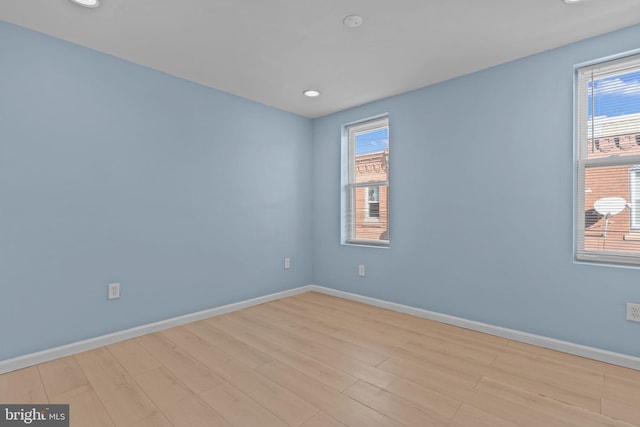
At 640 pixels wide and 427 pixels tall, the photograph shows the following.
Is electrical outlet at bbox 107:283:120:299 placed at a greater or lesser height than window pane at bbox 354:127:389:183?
lesser

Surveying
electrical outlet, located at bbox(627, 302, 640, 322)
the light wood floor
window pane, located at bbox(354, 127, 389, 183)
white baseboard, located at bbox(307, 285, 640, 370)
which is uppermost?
window pane, located at bbox(354, 127, 389, 183)

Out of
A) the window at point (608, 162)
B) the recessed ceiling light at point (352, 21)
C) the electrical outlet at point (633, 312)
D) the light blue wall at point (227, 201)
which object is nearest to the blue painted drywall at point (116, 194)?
the light blue wall at point (227, 201)

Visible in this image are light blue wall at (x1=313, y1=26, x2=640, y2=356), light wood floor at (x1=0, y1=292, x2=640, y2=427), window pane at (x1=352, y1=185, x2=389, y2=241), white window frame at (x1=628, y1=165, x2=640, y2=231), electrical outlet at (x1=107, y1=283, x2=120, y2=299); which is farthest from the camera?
window pane at (x1=352, y1=185, x2=389, y2=241)

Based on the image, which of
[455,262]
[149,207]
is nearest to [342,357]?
[455,262]

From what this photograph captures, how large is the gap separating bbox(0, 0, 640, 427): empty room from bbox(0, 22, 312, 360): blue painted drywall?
15 mm

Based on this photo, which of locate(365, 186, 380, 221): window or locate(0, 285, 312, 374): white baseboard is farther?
locate(365, 186, 380, 221): window

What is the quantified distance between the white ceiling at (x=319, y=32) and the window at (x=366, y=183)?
2.91 feet

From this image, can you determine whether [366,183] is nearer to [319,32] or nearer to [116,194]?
[319,32]

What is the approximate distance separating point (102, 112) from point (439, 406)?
123 inches

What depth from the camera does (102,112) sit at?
2445 mm

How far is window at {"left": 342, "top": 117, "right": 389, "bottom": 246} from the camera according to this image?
3.60 m

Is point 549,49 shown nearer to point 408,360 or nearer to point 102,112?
point 408,360

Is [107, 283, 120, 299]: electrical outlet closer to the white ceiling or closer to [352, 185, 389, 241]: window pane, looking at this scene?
the white ceiling

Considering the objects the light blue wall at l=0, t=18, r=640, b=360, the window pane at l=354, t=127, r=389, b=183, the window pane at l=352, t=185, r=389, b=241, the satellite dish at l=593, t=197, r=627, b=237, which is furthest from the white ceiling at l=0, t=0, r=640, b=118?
the window pane at l=352, t=185, r=389, b=241
